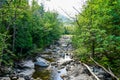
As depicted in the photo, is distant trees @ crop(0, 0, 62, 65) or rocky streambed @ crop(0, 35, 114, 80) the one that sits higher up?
distant trees @ crop(0, 0, 62, 65)

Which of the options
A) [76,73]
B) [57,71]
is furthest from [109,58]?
[57,71]

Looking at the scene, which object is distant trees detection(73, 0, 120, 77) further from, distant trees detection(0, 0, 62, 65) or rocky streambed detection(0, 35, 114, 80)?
distant trees detection(0, 0, 62, 65)

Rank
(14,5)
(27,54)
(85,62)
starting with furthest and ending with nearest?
(27,54), (14,5), (85,62)

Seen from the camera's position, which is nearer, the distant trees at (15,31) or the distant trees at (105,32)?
the distant trees at (105,32)

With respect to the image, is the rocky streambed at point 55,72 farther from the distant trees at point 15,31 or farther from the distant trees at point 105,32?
the distant trees at point 15,31

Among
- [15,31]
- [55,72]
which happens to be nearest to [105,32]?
[55,72]

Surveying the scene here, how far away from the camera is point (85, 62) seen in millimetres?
23078

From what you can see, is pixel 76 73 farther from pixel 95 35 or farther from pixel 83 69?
pixel 95 35

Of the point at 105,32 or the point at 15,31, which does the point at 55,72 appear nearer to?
the point at 15,31

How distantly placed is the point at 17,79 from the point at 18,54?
8.65 metres

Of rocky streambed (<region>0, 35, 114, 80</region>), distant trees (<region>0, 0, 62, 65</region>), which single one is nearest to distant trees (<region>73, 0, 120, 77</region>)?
rocky streambed (<region>0, 35, 114, 80</region>)

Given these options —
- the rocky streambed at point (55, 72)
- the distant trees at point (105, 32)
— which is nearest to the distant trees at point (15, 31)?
the rocky streambed at point (55, 72)

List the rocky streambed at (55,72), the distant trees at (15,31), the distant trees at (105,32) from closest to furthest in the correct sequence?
the distant trees at (105,32) < the rocky streambed at (55,72) < the distant trees at (15,31)

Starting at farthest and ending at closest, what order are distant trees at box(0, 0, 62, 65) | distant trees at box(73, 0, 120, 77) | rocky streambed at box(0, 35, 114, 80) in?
distant trees at box(0, 0, 62, 65), rocky streambed at box(0, 35, 114, 80), distant trees at box(73, 0, 120, 77)
